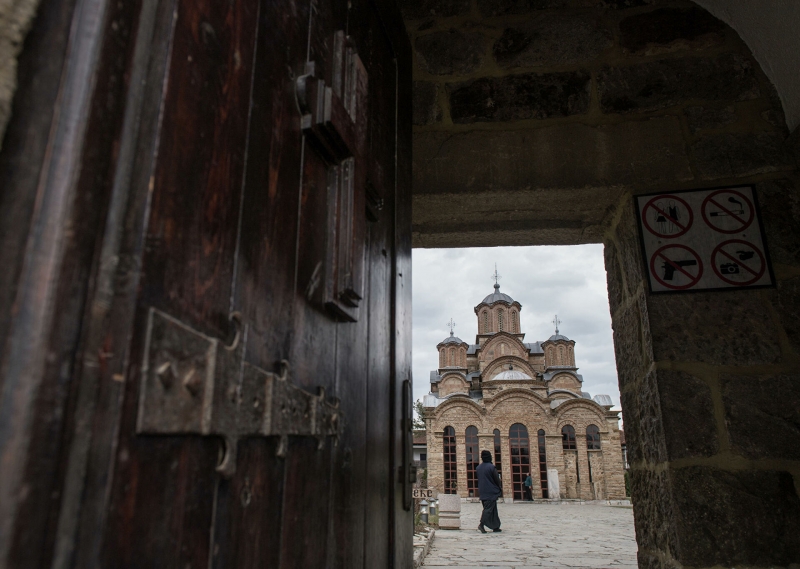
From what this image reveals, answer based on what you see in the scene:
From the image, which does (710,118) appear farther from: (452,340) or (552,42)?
(452,340)

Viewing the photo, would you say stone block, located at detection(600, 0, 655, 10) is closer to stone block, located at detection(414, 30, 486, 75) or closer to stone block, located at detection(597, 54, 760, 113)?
stone block, located at detection(597, 54, 760, 113)

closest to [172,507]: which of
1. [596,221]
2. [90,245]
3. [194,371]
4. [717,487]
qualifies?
[194,371]

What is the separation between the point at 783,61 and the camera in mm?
1860

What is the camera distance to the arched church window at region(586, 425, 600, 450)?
22.1 meters

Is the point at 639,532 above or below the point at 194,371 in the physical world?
below

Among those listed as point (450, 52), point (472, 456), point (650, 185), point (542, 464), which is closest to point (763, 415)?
point (650, 185)

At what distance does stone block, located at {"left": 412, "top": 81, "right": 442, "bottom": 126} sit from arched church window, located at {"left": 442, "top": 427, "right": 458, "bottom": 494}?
21777mm

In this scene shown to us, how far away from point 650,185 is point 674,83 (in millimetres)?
414

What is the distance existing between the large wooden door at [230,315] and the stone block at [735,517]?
3.11ft

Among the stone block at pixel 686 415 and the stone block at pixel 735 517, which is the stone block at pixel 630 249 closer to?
the stone block at pixel 686 415

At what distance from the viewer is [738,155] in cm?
191

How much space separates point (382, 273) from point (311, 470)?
0.58 metres

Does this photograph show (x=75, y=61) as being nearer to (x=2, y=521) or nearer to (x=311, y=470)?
A: (x=2, y=521)

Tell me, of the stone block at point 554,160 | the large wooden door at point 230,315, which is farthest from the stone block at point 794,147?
the large wooden door at point 230,315
